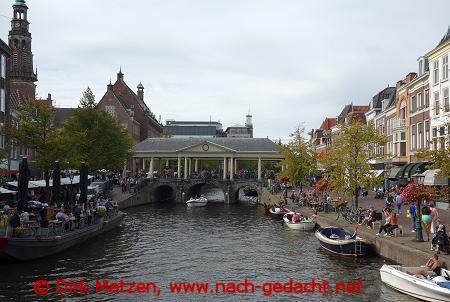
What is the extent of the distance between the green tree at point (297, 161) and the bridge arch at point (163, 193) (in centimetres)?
2416

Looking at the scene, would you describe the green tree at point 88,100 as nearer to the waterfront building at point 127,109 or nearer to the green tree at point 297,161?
the green tree at point 297,161

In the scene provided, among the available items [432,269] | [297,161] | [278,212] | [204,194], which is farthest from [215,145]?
[432,269]

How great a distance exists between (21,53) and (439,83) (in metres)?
69.6

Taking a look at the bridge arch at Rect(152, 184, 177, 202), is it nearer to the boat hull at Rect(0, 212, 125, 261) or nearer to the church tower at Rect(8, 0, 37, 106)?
the church tower at Rect(8, 0, 37, 106)

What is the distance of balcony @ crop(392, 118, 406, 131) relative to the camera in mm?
53531

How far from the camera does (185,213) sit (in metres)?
58.0

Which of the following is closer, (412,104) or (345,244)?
(345,244)

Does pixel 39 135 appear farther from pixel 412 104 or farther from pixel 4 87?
pixel 412 104

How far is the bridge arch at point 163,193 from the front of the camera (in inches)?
3110

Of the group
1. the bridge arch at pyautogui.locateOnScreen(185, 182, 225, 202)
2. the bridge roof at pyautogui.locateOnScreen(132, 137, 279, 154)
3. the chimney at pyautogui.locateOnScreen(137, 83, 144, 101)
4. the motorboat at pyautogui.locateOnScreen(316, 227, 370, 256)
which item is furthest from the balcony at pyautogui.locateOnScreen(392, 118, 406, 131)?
the chimney at pyautogui.locateOnScreen(137, 83, 144, 101)

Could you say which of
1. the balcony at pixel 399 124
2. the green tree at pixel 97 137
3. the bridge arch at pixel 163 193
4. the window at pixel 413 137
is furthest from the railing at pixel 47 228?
the bridge arch at pixel 163 193

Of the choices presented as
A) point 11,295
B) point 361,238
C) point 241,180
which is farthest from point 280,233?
point 241,180

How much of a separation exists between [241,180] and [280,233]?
4080cm

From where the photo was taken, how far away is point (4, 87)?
48250mm
